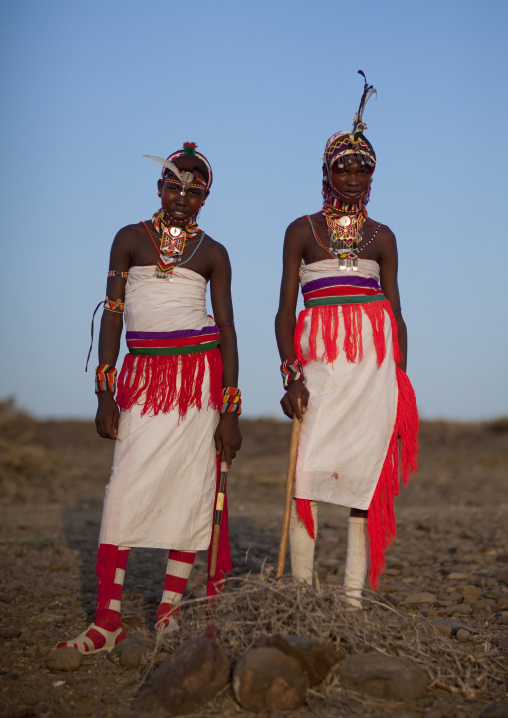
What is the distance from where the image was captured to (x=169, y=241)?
4.67 metres

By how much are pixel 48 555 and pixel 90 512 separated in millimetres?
3332

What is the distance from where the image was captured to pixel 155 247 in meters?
4.67

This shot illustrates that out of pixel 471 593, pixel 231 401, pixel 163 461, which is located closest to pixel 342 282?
pixel 231 401

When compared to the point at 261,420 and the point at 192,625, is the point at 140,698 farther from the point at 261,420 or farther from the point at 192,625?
the point at 261,420

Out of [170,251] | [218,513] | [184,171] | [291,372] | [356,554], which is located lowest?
[356,554]

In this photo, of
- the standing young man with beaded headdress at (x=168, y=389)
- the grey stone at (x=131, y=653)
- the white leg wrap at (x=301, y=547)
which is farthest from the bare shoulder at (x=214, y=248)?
the grey stone at (x=131, y=653)

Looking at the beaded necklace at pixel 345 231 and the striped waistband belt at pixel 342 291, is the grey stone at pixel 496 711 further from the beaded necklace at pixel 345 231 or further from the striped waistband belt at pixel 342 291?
the beaded necklace at pixel 345 231

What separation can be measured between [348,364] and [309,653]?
1.63 meters

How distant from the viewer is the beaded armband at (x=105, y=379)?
4.54 meters

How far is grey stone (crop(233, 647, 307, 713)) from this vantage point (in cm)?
320

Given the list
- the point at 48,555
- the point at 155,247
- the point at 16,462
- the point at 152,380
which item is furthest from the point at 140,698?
the point at 16,462

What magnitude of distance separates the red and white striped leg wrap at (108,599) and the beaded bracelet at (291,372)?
1.27 m

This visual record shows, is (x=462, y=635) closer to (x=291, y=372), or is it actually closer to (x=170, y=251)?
(x=291, y=372)

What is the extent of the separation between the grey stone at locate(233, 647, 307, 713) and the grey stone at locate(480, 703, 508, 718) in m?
0.70
